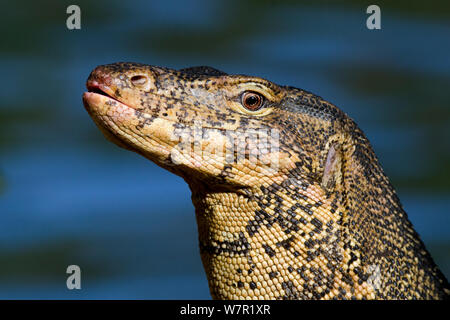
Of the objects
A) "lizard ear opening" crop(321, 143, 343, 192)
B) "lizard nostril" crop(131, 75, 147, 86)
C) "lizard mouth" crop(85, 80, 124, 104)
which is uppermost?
"lizard nostril" crop(131, 75, 147, 86)

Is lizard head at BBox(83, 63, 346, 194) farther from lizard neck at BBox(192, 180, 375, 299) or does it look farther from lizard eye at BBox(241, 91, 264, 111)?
lizard neck at BBox(192, 180, 375, 299)

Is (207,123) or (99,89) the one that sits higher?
(99,89)

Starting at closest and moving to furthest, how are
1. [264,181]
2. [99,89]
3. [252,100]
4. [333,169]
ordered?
1. [99,89]
2. [264,181]
3. [252,100]
4. [333,169]

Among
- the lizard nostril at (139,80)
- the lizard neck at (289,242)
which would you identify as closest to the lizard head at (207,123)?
the lizard nostril at (139,80)

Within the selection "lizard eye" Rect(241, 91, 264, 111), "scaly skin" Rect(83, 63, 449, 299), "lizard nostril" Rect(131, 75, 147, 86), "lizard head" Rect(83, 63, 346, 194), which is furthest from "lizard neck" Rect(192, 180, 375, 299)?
"lizard nostril" Rect(131, 75, 147, 86)

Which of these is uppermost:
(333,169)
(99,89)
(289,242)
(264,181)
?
(99,89)

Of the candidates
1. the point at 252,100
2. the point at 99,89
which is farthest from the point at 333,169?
the point at 99,89

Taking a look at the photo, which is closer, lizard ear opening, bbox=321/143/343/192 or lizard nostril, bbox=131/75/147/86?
lizard nostril, bbox=131/75/147/86

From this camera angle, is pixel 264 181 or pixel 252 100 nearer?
pixel 264 181

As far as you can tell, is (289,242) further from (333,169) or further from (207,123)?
(207,123)
